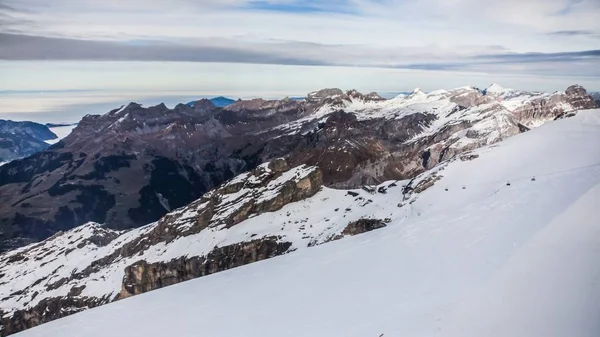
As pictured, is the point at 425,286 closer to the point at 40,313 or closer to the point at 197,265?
the point at 197,265

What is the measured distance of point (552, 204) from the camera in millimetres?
24625

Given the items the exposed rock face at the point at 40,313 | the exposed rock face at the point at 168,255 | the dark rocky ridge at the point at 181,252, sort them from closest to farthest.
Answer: the dark rocky ridge at the point at 181,252
the exposed rock face at the point at 168,255
the exposed rock face at the point at 40,313

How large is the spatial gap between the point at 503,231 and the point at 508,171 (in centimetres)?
2312

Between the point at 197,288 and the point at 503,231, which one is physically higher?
the point at 503,231

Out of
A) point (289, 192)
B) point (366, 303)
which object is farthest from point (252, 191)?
point (366, 303)

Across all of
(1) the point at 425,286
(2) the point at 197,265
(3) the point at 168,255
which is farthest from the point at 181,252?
(1) the point at 425,286

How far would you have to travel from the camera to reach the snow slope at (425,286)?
14000mm

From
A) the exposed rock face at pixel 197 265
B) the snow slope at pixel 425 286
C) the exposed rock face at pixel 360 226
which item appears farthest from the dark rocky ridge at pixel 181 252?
the snow slope at pixel 425 286

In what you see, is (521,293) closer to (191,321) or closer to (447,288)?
(447,288)

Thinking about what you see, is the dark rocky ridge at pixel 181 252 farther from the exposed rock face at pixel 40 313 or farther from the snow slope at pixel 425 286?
the snow slope at pixel 425 286

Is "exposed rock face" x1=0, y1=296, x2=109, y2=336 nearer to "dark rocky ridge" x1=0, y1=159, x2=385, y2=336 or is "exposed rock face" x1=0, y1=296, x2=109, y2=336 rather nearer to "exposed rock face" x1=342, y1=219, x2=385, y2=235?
"dark rocky ridge" x1=0, y1=159, x2=385, y2=336

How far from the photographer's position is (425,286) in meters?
17.1

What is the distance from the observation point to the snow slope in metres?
14.0

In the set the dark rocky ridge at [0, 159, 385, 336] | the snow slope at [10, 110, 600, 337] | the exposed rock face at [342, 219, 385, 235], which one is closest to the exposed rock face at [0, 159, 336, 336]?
the dark rocky ridge at [0, 159, 385, 336]
